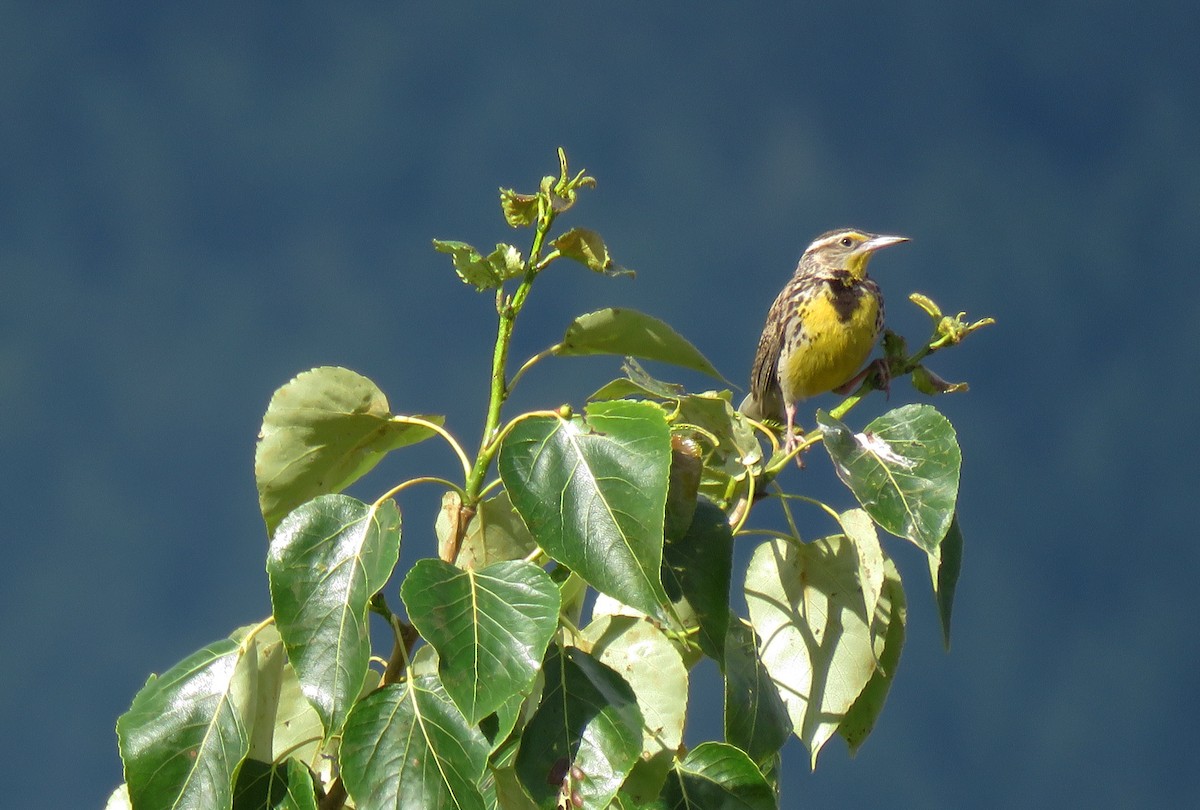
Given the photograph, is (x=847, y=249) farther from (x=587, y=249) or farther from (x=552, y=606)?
(x=552, y=606)

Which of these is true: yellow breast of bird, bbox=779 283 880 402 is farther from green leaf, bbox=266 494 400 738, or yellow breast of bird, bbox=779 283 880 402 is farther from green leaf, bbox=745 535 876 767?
green leaf, bbox=266 494 400 738

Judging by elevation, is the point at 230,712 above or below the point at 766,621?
above

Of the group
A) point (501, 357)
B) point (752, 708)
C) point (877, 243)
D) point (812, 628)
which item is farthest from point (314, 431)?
point (877, 243)

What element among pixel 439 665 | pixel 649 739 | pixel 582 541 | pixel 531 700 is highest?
pixel 582 541

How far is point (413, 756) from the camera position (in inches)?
71.5

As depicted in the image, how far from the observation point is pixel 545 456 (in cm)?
190

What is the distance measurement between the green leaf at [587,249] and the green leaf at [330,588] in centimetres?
50

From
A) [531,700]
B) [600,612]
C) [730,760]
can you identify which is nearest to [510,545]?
[600,612]

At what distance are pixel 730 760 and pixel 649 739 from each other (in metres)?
0.17

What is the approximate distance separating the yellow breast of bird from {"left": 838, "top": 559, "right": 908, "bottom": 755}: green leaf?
2815mm

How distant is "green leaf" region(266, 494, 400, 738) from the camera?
180 centimetres

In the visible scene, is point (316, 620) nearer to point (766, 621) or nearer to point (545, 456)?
point (545, 456)

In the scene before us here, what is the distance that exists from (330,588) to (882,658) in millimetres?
1131

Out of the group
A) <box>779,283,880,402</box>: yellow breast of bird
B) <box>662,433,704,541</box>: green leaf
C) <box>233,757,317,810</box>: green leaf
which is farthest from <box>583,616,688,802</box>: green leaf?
<box>779,283,880,402</box>: yellow breast of bird
